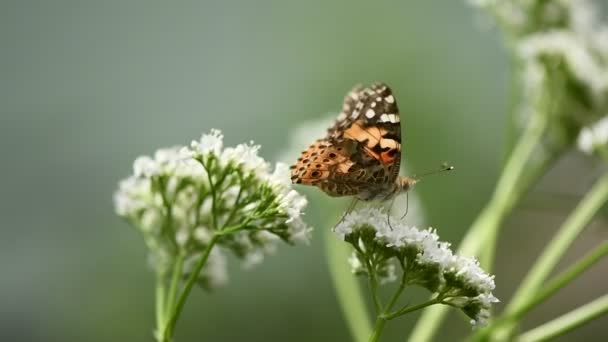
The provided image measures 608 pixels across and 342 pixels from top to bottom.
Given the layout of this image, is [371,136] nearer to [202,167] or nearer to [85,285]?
[202,167]

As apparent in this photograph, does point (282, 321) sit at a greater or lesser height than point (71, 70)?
lesser

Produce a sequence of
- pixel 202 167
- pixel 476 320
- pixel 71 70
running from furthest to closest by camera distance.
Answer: pixel 71 70
pixel 202 167
pixel 476 320

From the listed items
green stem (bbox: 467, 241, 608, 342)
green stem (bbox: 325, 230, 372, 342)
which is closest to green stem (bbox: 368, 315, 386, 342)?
green stem (bbox: 467, 241, 608, 342)

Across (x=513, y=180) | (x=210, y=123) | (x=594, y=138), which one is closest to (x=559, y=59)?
(x=594, y=138)

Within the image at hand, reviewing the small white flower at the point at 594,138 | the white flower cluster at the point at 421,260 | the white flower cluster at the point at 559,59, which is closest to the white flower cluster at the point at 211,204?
the white flower cluster at the point at 421,260

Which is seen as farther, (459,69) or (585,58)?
(459,69)

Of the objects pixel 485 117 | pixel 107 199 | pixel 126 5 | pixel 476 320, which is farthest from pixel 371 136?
pixel 126 5
